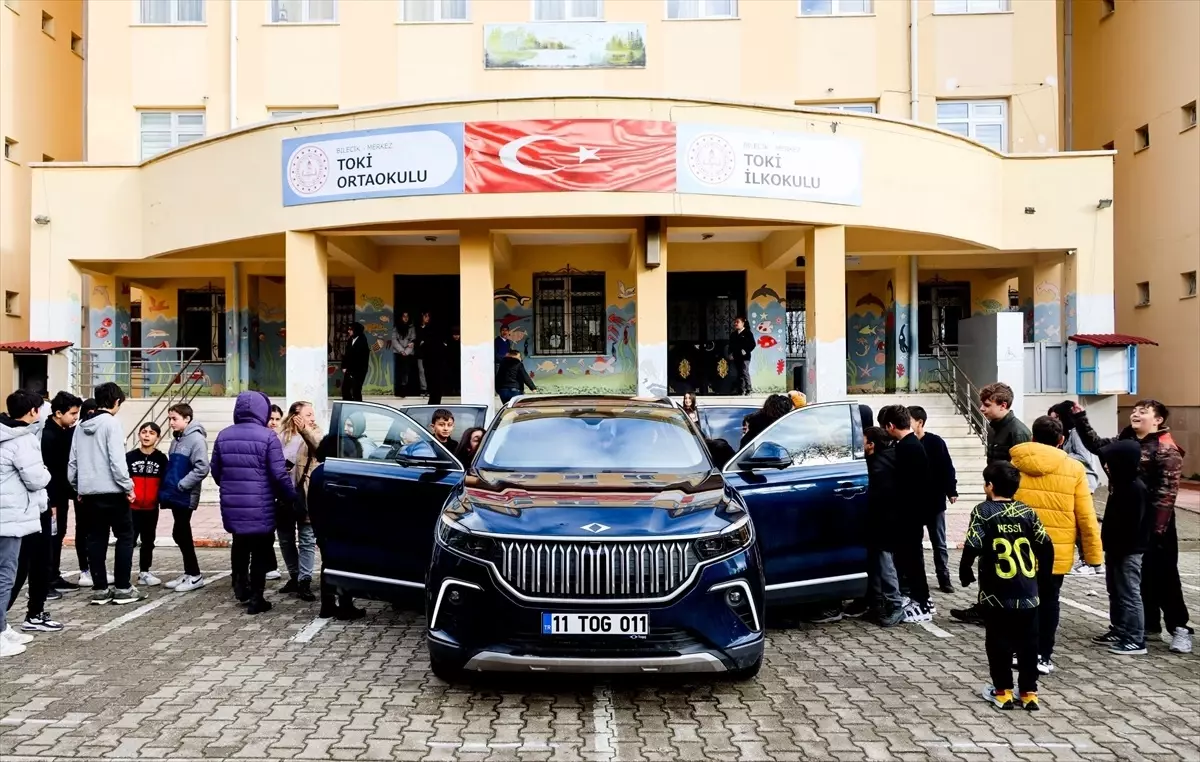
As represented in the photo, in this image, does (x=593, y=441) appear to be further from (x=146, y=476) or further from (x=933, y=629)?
(x=146, y=476)

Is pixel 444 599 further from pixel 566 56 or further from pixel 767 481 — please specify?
pixel 566 56

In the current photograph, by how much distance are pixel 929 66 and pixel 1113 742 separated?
1736 centimetres

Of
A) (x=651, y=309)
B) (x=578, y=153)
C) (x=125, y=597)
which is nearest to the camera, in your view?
(x=125, y=597)

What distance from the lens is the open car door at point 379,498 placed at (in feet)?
20.3

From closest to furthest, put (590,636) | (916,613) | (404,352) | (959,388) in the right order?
(590,636) < (916,613) < (404,352) < (959,388)

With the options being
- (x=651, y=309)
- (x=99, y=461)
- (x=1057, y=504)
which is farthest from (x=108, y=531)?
(x=651, y=309)

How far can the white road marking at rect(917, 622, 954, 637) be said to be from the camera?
6.55 meters

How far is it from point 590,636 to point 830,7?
17719mm

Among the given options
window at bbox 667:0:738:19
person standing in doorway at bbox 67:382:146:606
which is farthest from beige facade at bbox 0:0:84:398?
window at bbox 667:0:738:19

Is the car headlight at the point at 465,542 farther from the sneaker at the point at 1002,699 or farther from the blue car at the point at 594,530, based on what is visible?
the sneaker at the point at 1002,699

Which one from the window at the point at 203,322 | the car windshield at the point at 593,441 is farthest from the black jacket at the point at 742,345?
the window at the point at 203,322

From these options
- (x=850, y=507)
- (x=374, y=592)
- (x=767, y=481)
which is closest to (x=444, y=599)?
(x=374, y=592)

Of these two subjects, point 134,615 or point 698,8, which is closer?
point 134,615

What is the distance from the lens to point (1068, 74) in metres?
21.5
